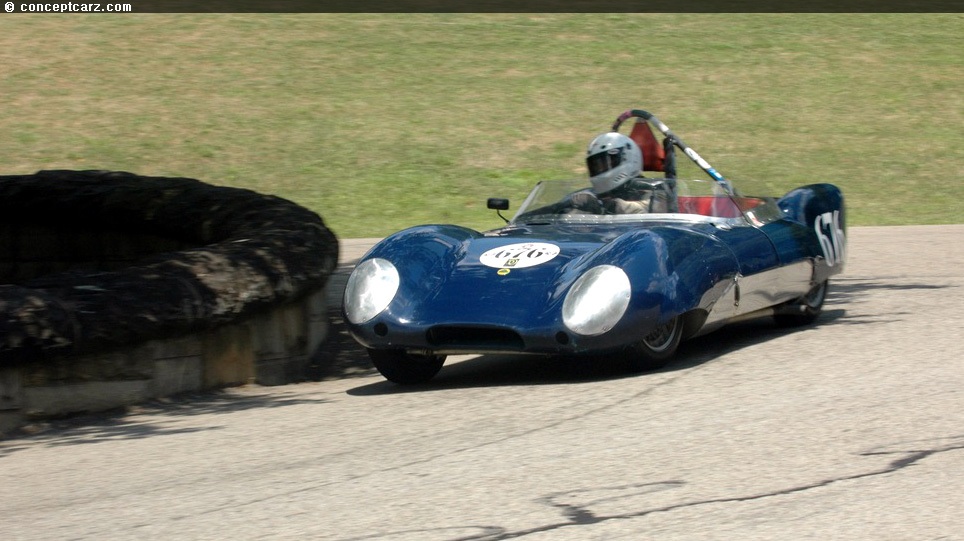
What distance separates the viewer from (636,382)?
7059mm

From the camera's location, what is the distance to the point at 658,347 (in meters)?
7.32

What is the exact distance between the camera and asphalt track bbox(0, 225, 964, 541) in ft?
14.9

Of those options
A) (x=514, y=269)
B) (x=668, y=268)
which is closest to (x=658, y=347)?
(x=668, y=268)

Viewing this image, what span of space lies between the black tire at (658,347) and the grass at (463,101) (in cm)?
948

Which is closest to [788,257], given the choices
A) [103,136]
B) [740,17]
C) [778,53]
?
[103,136]

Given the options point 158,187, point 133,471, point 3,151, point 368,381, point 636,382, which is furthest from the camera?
A: point 3,151

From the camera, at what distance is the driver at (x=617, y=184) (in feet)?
28.7

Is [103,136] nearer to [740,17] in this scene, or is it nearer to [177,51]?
[177,51]

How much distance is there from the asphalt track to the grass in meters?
9.65

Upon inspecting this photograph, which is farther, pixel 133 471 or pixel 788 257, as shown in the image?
pixel 788 257

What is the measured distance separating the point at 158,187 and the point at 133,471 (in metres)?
6.33

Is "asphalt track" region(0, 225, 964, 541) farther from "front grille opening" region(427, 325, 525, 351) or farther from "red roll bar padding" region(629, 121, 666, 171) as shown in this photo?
"red roll bar padding" region(629, 121, 666, 171)
